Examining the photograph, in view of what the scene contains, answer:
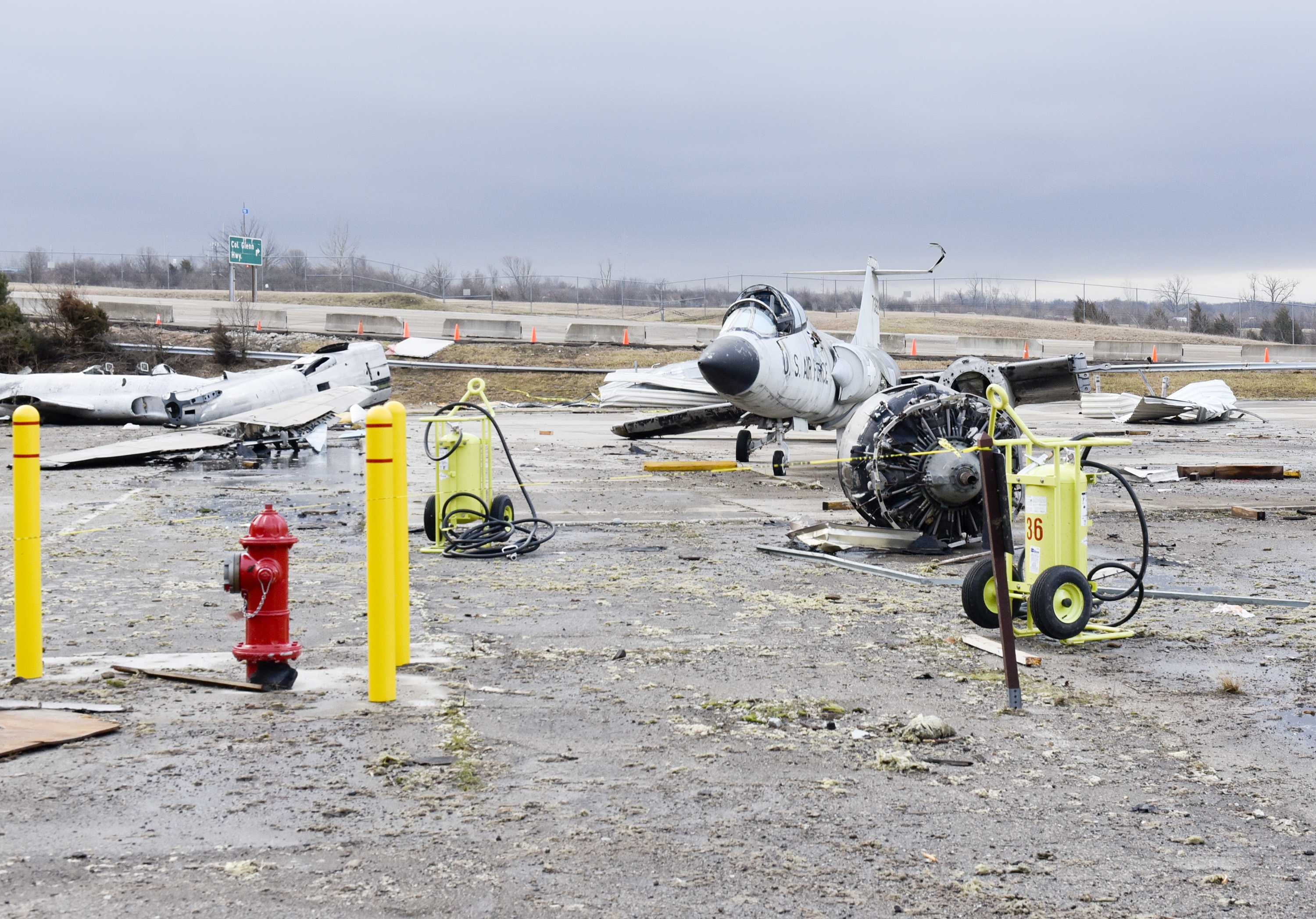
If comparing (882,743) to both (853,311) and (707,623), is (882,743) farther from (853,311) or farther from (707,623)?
(853,311)

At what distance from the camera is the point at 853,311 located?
2948 inches

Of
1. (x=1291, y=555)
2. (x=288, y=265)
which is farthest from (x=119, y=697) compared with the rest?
(x=288, y=265)

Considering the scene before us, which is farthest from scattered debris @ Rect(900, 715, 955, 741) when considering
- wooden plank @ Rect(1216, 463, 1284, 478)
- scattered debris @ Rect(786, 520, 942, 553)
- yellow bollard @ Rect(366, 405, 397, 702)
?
wooden plank @ Rect(1216, 463, 1284, 478)

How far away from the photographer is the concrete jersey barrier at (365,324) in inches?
2121

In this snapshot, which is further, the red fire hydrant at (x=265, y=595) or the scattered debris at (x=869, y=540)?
the scattered debris at (x=869, y=540)

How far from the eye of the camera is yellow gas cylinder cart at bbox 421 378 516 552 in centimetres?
1191

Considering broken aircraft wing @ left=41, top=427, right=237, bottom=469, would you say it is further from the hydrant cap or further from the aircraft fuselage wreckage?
the hydrant cap

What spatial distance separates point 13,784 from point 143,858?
112 cm

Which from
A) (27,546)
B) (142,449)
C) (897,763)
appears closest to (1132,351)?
(142,449)

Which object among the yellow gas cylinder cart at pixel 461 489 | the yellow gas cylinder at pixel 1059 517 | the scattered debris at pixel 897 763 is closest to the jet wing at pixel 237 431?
the yellow gas cylinder cart at pixel 461 489

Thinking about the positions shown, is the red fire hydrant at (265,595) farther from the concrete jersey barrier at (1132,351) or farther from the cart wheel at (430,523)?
the concrete jersey barrier at (1132,351)

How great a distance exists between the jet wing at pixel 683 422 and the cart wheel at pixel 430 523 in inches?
439

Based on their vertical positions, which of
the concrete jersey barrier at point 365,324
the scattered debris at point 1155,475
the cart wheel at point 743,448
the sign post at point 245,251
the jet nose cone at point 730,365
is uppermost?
the sign post at point 245,251

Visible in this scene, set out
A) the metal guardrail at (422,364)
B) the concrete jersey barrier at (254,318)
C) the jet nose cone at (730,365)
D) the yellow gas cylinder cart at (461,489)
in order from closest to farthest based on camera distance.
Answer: the yellow gas cylinder cart at (461,489) → the jet nose cone at (730,365) → the metal guardrail at (422,364) → the concrete jersey barrier at (254,318)
